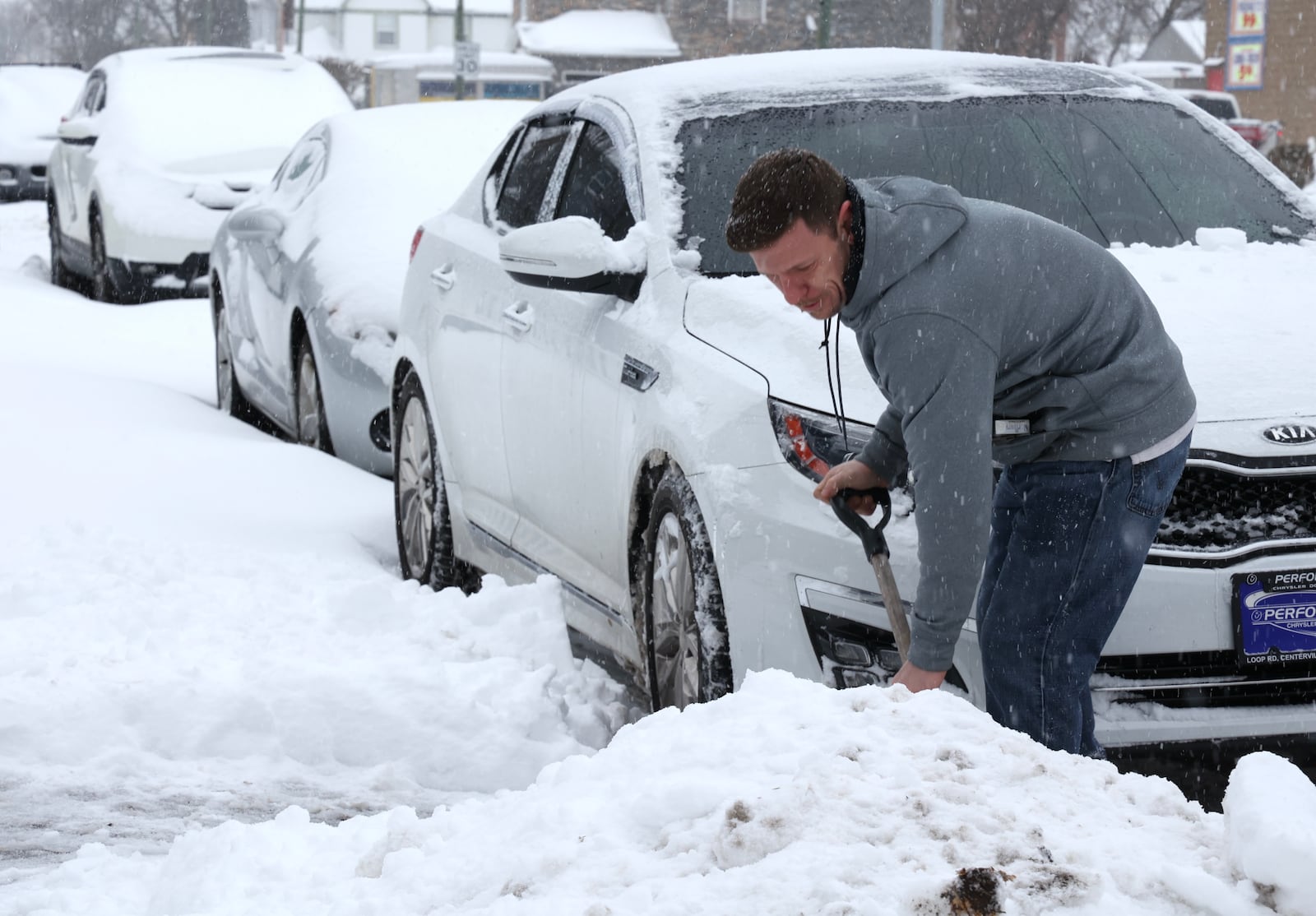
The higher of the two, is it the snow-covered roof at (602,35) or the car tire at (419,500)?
the snow-covered roof at (602,35)

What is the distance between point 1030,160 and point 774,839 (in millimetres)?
2679

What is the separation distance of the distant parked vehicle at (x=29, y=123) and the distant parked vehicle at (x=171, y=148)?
11797 mm

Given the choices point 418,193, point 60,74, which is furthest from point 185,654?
point 60,74

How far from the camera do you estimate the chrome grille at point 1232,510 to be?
3703 millimetres

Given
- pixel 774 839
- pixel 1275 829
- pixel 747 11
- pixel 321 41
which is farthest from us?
pixel 321 41

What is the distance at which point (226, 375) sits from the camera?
31.7ft

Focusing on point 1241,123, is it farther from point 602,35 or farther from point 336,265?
point 602,35

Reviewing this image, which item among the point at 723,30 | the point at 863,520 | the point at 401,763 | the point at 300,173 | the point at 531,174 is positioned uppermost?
the point at 723,30

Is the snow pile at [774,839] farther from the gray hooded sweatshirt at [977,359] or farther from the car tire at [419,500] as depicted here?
the car tire at [419,500]

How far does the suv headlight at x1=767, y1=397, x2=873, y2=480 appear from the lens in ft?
12.5

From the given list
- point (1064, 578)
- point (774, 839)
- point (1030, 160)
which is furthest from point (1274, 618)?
point (1030, 160)

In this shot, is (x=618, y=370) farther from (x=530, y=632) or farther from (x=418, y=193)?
(x=418, y=193)

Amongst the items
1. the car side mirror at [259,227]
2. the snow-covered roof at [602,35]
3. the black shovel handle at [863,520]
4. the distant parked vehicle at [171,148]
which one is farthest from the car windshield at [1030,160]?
the snow-covered roof at [602,35]

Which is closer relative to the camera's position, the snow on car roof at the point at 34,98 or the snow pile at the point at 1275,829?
the snow pile at the point at 1275,829
